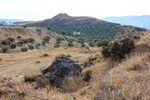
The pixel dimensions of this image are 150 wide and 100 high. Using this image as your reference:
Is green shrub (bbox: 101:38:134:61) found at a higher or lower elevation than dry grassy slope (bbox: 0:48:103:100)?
higher

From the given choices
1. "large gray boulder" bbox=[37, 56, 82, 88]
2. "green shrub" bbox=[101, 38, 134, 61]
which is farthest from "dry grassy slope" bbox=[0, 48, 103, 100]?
"green shrub" bbox=[101, 38, 134, 61]

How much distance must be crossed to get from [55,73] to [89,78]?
1840 mm

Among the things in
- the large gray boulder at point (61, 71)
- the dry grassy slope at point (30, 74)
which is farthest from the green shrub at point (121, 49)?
the large gray boulder at point (61, 71)

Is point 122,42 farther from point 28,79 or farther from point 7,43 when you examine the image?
point 7,43

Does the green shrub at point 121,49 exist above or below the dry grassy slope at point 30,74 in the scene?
above

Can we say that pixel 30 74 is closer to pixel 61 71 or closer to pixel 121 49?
pixel 61 71

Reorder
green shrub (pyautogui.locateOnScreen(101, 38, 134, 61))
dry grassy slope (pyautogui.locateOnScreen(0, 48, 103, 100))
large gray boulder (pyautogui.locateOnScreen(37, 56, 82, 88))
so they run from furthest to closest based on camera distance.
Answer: green shrub (pyautogui.locateOnScreen(101, 38, 134, 61)), large gray boulder (pyautogui.locateOnScreen(37, 56, 82, 88)), dry grassy slope (pyautogui.locateOnScreen(0, 48, 103, 100))

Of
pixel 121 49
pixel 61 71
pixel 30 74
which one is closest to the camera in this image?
pixel 61 71

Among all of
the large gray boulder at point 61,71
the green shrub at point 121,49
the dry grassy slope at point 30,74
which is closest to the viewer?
the dry grassy slope at point 30,74

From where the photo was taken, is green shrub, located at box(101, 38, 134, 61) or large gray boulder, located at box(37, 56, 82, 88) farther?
green shrub, located at box(101, 38, 134, 61)

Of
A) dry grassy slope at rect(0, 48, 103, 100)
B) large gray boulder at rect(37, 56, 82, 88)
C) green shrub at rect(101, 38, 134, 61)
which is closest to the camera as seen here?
dry grassy slope at rect(0, 48, 103, 100)

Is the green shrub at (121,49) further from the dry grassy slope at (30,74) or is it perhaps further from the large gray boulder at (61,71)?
the large gray boulder at (61,71)

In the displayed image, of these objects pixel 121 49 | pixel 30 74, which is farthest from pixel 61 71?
pixel 121 49

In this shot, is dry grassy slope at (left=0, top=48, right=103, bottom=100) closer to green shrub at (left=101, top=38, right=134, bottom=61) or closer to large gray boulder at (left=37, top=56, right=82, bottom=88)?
large gray boulder at (left=37, top=56, right=82, bottom=88)
